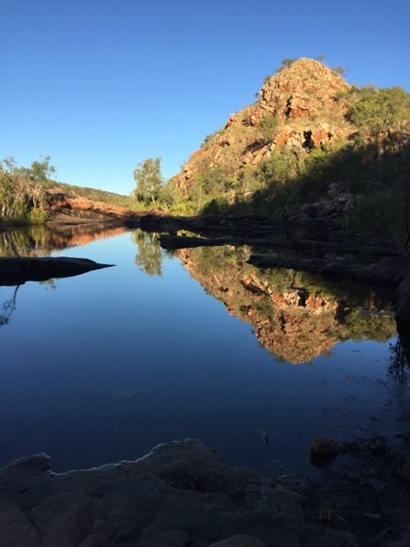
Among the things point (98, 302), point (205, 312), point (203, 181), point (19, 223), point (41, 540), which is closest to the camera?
point (41, 540)

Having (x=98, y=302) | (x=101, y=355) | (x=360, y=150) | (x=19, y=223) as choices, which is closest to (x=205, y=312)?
(x=98, y=302)

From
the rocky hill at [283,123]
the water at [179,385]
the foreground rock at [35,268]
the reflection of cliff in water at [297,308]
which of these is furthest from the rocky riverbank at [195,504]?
the rocky hill at [283,123]

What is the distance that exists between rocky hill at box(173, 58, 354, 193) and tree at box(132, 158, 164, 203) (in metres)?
9.61

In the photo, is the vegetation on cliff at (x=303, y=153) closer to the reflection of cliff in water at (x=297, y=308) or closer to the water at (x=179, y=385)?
the reflection of cliff in water at (x=297, y=308)

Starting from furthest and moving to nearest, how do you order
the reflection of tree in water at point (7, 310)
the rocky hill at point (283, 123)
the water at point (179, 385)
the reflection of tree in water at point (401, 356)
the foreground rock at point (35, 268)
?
the rocky hill at point (283, 123), the foreground rock at point (35, 268), the reflection of tree in water at point (7, 310), the reflection of tree in water at point (401, 356), the water at point (179, 385)

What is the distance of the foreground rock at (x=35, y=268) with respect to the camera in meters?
21.4

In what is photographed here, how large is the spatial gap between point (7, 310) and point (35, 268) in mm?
7558

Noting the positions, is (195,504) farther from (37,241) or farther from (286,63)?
(286,63)

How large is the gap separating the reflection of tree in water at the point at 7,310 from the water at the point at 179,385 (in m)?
0.28

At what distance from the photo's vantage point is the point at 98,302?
659 inches

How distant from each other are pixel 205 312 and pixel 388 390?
7987 mm

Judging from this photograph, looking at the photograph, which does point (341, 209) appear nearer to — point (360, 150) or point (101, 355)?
point (360, 150)

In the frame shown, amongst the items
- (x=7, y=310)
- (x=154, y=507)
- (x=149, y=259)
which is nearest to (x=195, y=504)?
(x=154, y=507)

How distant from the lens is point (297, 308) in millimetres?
15508
